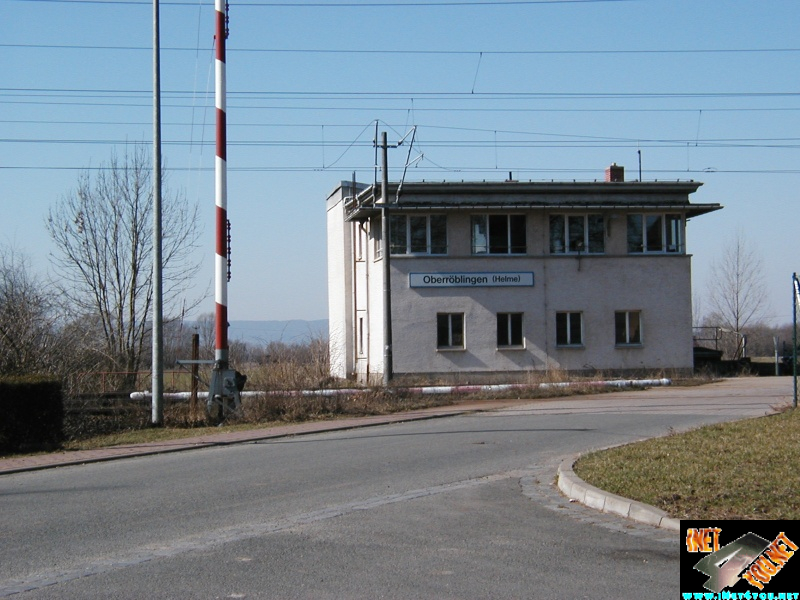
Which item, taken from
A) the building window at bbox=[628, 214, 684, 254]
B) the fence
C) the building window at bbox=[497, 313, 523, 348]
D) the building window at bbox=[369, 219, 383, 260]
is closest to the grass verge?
the fence

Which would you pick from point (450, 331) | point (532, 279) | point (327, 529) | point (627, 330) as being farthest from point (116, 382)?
point (627, 330)

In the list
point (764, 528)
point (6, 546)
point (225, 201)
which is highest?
point (225, 201)

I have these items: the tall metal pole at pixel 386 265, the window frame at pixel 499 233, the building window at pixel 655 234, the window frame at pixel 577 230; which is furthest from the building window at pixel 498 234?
the tall metal pole at pixel 386 265

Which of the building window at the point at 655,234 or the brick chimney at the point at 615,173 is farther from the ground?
the brick chimney at the point at 615,173

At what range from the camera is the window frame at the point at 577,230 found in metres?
34.1

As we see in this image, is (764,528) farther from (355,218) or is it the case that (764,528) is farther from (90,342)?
(355,218)

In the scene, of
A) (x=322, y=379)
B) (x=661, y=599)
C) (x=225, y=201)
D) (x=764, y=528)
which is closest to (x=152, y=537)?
(x=661, y=599)

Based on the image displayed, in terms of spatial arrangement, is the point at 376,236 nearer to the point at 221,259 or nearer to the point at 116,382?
the point at 116,382

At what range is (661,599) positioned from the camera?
5898 mm

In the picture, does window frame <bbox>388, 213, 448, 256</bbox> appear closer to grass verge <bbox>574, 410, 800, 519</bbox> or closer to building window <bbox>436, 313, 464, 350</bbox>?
building window <bbox>436, 313, 464, 350</bbox>

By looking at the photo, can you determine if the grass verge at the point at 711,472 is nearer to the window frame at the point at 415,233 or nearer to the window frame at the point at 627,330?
the window frame at the point at 415,233

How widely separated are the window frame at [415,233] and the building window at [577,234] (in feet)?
14.0

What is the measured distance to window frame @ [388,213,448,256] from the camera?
3322cm

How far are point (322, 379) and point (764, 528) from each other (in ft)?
64.4
